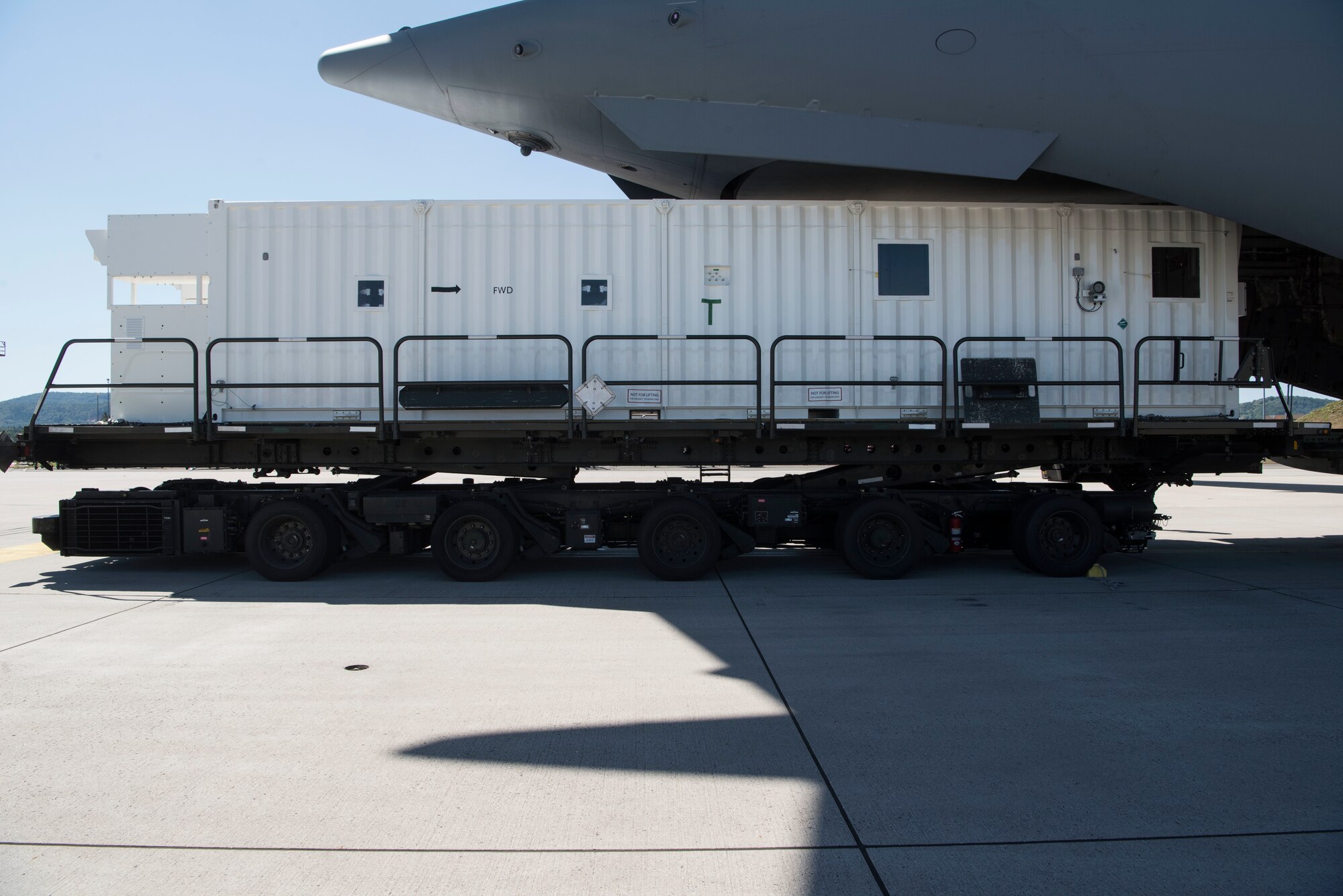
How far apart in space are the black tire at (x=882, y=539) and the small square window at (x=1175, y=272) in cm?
350

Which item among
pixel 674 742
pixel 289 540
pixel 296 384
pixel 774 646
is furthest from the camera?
pixel 289 540

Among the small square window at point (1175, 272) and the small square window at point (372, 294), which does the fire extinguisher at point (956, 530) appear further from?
the small square window at point (372, 294)

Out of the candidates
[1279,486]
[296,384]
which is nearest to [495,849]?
[296,384]

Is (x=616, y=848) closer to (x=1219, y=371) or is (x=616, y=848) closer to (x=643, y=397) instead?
(x=643, y=397)

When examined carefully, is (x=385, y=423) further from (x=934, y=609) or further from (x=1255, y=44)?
(x=1255, y=44)

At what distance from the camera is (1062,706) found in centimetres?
440

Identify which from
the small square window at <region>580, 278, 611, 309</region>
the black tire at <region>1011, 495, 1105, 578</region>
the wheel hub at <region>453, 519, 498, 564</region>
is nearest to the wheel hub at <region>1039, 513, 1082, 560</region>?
the black tire at <region>1011, 495, 1105, 578</region>

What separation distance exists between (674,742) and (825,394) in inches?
193

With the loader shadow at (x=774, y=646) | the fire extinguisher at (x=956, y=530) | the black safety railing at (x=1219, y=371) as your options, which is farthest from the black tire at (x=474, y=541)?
the black safety railing at (x=1219, y=371)

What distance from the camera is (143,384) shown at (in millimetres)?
8086

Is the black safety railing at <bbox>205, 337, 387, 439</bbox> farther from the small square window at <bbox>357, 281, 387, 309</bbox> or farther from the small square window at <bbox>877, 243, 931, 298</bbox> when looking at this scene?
the small square window at <bbox>877, 243, 931, 298</bbox>

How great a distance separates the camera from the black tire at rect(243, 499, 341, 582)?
798cm

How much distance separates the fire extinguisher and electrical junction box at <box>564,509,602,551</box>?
11.6 ft

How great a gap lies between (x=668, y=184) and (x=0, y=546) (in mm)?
9665
